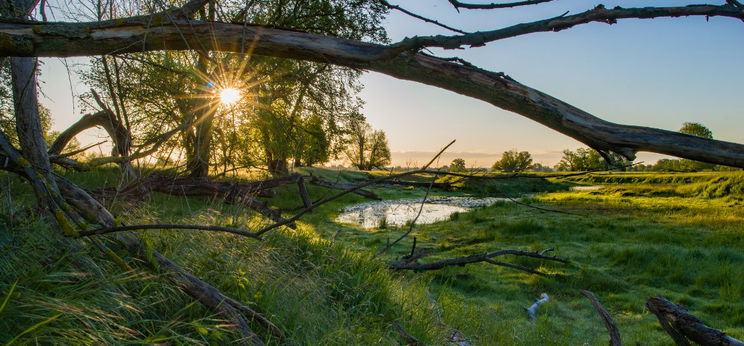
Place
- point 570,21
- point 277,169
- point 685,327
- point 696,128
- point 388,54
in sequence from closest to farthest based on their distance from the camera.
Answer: point 570,21, point 388,54, point 685,327, point 277,169, point 696,128

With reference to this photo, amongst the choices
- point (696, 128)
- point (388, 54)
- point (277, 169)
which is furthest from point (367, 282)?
point (696, 128)

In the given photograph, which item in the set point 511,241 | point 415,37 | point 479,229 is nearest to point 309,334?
point 415,37

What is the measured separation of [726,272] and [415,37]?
8741 mm

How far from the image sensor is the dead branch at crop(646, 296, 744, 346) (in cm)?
286

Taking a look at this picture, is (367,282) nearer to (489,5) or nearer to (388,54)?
(388,54)

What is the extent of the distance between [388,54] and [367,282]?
2718 mm

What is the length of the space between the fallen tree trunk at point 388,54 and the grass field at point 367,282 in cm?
54

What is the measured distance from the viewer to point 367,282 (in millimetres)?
4320

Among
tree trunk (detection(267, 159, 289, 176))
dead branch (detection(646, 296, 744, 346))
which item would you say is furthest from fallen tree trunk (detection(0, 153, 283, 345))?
dead branch (detection(646, 296, 744, 346))

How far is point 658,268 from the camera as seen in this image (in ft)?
26.8

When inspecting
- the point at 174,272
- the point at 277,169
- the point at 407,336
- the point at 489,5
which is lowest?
the point at 407,336

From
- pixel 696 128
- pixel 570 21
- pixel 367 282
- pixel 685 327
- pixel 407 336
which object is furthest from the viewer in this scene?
pixel 696 128

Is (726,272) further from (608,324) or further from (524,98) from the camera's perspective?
(524,98)

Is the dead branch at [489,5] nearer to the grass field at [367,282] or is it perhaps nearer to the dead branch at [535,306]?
the grass field at [367,282]
